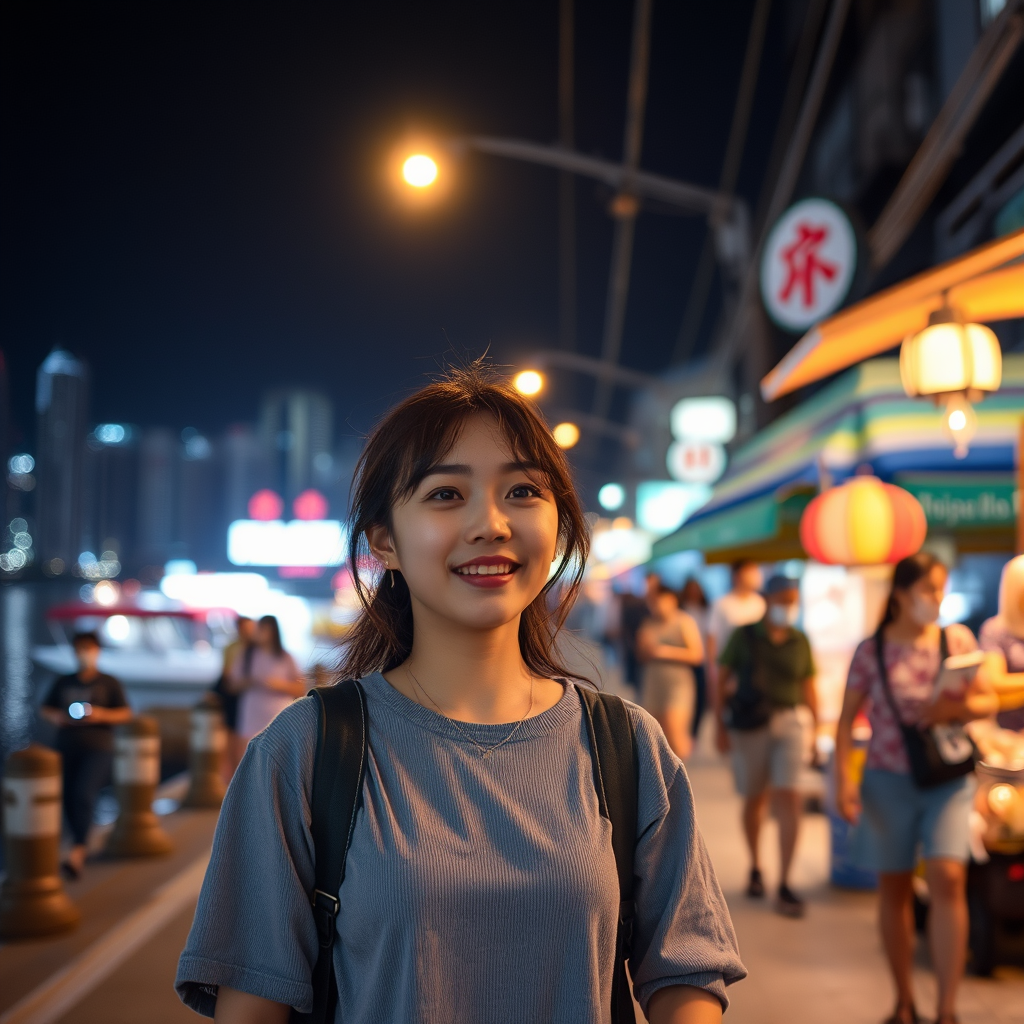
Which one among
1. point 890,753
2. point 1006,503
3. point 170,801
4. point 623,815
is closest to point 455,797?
point 623,815

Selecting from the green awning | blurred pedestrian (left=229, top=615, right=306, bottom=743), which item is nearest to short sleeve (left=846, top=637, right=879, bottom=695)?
the green awning

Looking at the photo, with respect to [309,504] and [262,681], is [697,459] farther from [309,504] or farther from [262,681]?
[309,504]

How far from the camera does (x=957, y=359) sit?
559 cm

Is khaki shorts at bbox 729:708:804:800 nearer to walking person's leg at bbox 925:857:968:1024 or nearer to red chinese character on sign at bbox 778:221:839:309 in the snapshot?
walking person's leg at bbox 925:857:968:1024

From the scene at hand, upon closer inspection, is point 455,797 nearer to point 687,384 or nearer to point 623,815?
point 623,815

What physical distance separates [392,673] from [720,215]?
401 inches

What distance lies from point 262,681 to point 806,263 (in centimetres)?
596

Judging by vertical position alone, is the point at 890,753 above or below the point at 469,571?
below

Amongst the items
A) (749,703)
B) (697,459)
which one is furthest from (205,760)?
(697,459)

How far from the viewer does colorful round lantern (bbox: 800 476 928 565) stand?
20.8 feet

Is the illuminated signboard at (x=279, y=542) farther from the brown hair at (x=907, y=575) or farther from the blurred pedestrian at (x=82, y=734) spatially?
the brown hair at (x=907, y=575)

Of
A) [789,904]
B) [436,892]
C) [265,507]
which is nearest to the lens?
[436,892]

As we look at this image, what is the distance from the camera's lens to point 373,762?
1.96m

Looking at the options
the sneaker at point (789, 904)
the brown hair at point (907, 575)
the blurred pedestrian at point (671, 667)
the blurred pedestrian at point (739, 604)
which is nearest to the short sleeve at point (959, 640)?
the brown hair at point (907, 575)
